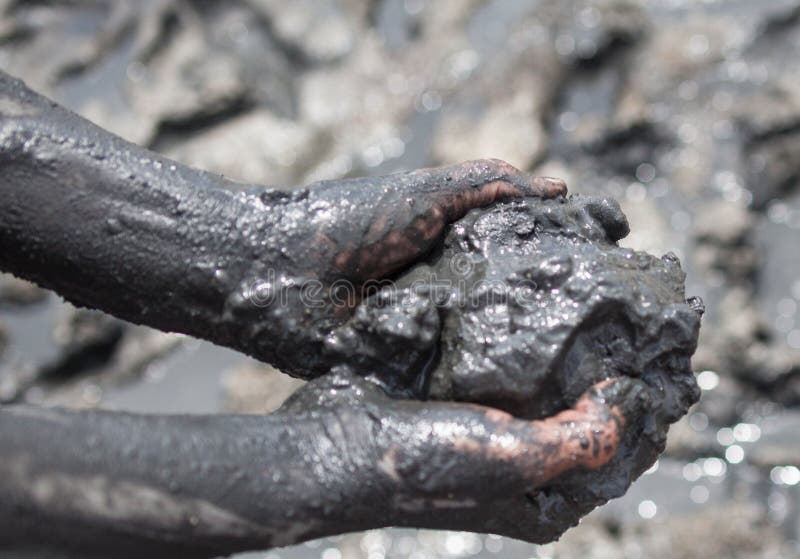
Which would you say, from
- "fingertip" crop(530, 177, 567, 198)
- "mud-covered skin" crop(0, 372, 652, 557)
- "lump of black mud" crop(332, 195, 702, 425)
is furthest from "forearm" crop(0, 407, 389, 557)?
"fingertip" crop(530, 177, 567, 198)

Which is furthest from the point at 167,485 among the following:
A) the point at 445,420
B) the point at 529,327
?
the point at 529,327

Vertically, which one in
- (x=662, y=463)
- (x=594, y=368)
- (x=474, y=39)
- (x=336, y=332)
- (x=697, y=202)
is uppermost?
(x=474, y=39)

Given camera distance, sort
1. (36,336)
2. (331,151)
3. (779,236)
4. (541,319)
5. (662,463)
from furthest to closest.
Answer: (331,151) → (36,336) → (779,236) → (662,463) → (541,319)

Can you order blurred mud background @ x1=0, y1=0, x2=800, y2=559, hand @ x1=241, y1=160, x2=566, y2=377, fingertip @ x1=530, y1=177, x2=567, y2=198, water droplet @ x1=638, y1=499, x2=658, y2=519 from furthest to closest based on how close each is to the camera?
blurred mud background @ x1=0, y1=0, x2=800, y2=559
water droplet @ x1=638, y1=499, x2=658, y2=519
fingertip @ x1=530, y1=177, x2=567, y2=198
hand @ x1=241, y1=160, x2=566, y2=377

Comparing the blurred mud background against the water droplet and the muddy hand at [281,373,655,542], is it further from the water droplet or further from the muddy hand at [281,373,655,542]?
the muddy hand at [281,373,655,542]

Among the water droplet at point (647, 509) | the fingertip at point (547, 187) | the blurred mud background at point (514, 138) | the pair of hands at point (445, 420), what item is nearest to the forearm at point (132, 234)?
the pair of hands at point (445, 420)

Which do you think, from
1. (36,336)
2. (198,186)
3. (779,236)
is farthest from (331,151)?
(198,186)

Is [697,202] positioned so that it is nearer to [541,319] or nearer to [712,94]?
[712,94]
